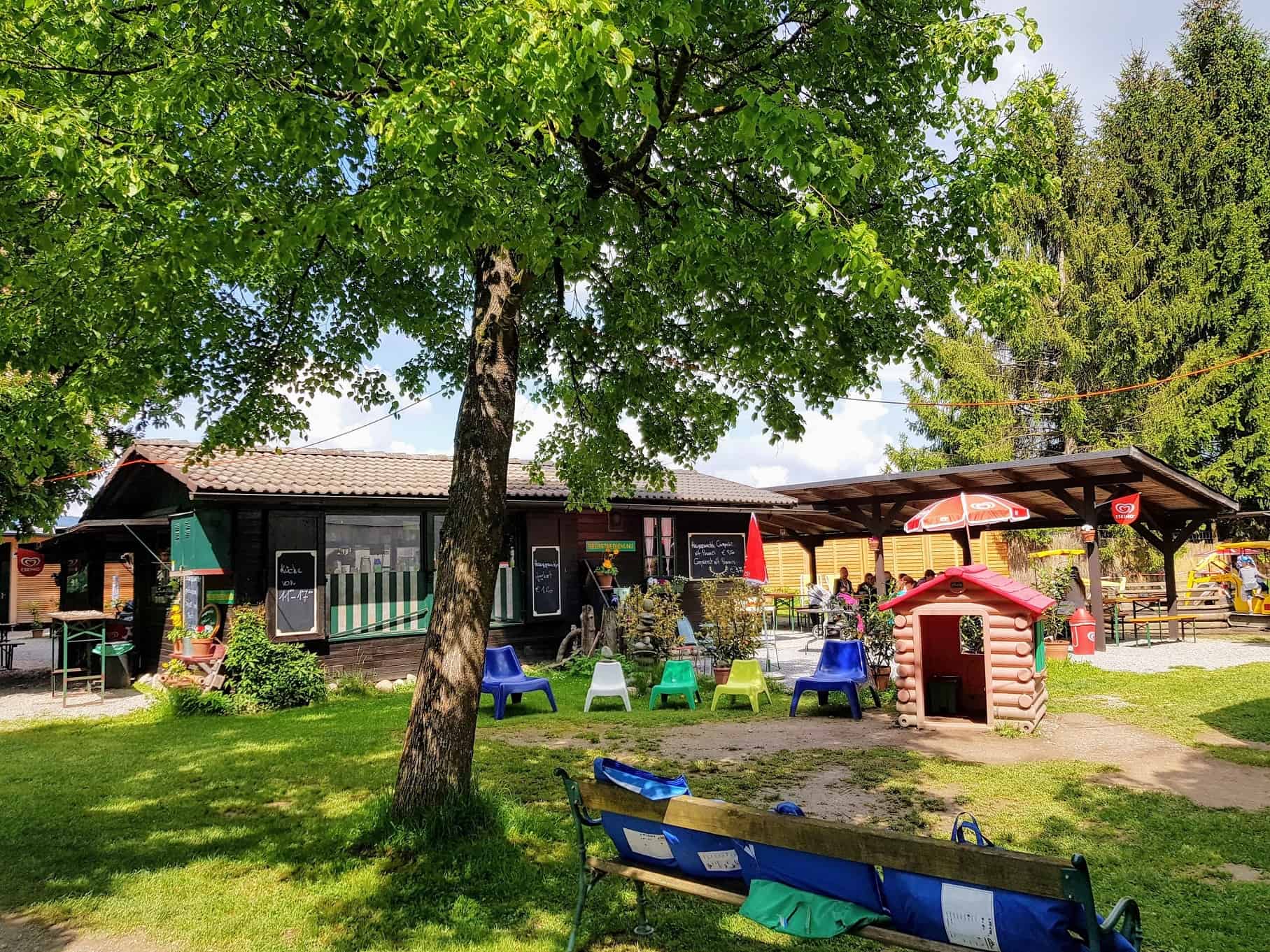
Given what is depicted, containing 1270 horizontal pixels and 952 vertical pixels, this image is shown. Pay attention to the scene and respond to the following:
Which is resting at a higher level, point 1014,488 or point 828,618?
point 1014,488

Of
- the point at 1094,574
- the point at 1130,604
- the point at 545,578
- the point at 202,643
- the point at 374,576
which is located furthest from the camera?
the point at 1130,604

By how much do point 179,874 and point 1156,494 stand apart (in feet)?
57.3

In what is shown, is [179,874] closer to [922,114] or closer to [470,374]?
[470,374]

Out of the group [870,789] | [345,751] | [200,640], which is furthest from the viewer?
[200,640]

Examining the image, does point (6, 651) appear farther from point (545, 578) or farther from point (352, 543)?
point (545, 578)

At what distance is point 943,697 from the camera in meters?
9.50

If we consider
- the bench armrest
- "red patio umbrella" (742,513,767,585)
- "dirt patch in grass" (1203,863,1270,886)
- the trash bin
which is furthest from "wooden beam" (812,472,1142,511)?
the bench armrest

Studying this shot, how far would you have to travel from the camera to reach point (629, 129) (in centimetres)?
603

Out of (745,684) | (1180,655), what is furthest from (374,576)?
(1180,655)

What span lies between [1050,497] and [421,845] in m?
16.4

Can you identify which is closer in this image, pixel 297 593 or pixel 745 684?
pixel 745 684

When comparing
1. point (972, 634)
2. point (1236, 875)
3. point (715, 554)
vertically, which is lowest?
point (1236, 875)

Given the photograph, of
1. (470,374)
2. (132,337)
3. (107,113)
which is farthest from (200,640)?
(107,113)

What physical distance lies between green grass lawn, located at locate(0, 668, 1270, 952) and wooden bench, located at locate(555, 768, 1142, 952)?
0.48 metres
